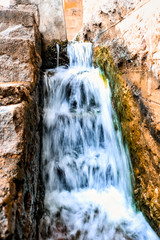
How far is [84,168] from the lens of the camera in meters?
2.48

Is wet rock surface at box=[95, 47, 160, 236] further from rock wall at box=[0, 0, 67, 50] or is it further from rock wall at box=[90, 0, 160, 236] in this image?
rock wall at box=[0, 0, 67, 50]

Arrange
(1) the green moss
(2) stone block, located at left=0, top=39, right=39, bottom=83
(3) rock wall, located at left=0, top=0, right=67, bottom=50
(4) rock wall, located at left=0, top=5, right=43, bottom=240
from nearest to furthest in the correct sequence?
(4) rock wall, located at left=0, top=5, right=43, bottom=240 → (2) stone block, located at left=0, top=39, right=39, bottom=83 → (1) the green moss → (3) rock wall, located at left=0, top=0, right=67, bottom=50

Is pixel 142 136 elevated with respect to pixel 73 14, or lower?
lower

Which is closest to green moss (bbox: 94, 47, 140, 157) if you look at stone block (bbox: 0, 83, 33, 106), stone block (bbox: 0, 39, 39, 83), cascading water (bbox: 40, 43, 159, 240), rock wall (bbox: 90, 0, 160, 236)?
rock wall (bbox: 90, 0, 160, 236)

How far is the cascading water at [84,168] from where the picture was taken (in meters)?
1.92

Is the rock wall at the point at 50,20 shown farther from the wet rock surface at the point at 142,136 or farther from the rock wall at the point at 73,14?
the rock wall at the point at 73,14

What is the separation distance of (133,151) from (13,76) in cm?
180

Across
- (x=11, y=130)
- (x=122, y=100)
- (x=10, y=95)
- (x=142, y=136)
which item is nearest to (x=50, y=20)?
(x=122, y=100)

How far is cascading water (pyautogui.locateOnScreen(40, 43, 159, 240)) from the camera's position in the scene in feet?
6.29

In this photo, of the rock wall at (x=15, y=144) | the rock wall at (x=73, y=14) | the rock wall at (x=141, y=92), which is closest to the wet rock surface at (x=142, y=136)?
the rock wall at (x=141, y=92)

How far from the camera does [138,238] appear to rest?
6.02 ft

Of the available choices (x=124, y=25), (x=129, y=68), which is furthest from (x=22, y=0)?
(x=129, y=68)

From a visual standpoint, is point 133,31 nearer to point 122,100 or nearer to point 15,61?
point 122,100

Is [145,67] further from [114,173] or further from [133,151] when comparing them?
[114,173]
